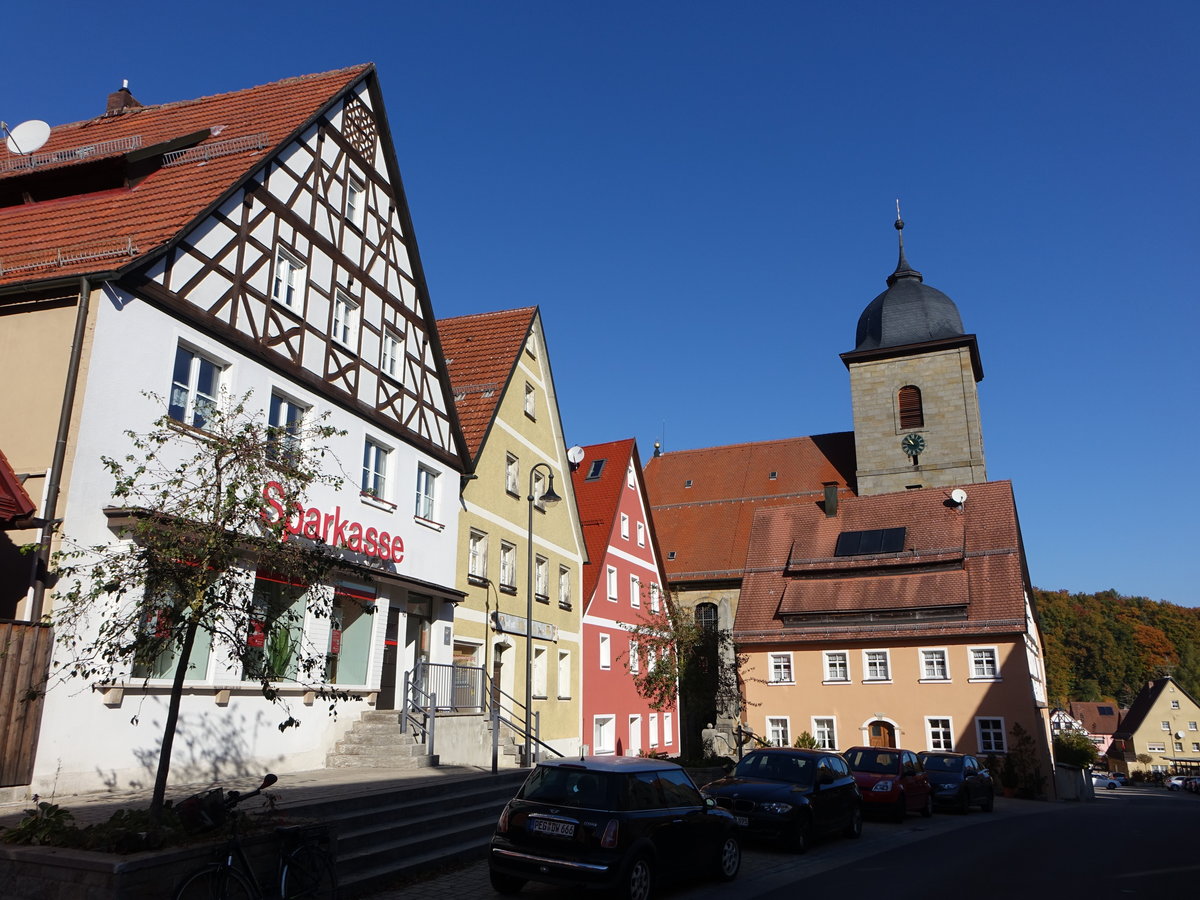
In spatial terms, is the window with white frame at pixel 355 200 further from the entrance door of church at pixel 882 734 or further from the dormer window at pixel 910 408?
the dormer window at pixel 910 408

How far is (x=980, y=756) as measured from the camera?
34875 mm

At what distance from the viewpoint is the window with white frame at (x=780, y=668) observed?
39406mm

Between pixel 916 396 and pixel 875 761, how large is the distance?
33.7 meters

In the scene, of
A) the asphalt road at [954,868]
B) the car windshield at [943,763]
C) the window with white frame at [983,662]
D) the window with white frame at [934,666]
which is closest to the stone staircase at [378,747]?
the asphalt road at [954,868]

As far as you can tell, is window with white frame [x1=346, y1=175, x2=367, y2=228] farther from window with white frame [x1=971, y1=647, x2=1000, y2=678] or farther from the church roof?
the church roof

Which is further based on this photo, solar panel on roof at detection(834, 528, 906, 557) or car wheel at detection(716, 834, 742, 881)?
solar panel on roof at detection(834, 528, 906, 557)

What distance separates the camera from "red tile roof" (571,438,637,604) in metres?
30.7

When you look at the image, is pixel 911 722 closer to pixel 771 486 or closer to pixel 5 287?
pixel 771 486

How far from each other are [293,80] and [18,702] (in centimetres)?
1339

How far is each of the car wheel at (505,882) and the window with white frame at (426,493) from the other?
1067 cm

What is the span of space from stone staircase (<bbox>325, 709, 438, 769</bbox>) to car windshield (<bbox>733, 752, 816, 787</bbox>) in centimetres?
551

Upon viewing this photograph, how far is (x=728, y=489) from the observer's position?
52.9 m

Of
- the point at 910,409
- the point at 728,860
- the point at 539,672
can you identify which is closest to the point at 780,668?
the point at 539,672

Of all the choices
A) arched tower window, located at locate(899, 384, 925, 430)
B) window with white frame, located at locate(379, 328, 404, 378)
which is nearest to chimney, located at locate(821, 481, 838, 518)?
arched tower window, located at locate(899, 384, 925, 430)
